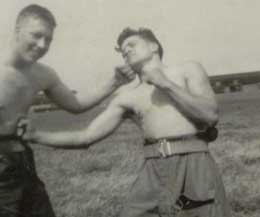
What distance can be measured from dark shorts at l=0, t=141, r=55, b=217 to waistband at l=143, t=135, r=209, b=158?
0.44 metres

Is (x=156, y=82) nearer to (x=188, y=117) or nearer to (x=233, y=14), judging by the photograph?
(x=188, y=117)

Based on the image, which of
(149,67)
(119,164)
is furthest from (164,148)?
(119,164)

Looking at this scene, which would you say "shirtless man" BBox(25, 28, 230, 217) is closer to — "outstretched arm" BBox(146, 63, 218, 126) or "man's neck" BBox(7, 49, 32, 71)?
"outstretched arm" BBox(146, 63, 218, 126)

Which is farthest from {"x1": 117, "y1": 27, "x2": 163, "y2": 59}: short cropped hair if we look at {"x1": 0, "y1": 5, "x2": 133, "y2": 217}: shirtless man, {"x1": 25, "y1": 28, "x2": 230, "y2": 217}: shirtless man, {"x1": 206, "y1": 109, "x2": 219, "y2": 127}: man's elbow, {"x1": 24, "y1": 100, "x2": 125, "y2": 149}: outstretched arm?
{"x1": 206, "y1": 109, "x2": 219, "y2": 127}: man's elbow

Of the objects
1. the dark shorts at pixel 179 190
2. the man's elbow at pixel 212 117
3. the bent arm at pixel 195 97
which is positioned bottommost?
the dark shorts at pixel 179 190

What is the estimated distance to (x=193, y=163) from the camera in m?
2.18

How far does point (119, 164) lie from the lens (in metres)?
4.10

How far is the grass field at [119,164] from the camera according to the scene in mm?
3371

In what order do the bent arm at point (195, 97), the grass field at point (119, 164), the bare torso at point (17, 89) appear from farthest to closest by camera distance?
the grass field at point (119, 164) < the bare torso at point (17, 89) < the bent arm at point (195, 97)

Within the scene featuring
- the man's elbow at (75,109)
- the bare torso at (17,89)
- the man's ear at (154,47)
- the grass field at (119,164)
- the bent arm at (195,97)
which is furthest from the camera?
the grass field at (119,164)

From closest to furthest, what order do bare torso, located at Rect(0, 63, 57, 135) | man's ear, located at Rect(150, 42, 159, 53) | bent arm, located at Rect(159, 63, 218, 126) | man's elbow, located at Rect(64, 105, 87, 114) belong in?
bent arm, located at Rect(159, 63, 218, 126) < bare torso, located at Rect(0, 63, 57, 135) < man's ear, located at Rect(150, 42, 159, 53) < man's elbow, located at Rect(64, 105, 87, 114)

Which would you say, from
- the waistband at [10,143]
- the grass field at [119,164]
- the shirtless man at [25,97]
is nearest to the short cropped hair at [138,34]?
the shirtless man at [25,97]

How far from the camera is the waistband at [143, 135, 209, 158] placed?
218 centimetres

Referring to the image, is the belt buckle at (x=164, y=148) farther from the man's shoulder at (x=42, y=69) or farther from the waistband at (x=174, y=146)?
the man's shoulder at (x=42, y=69)
